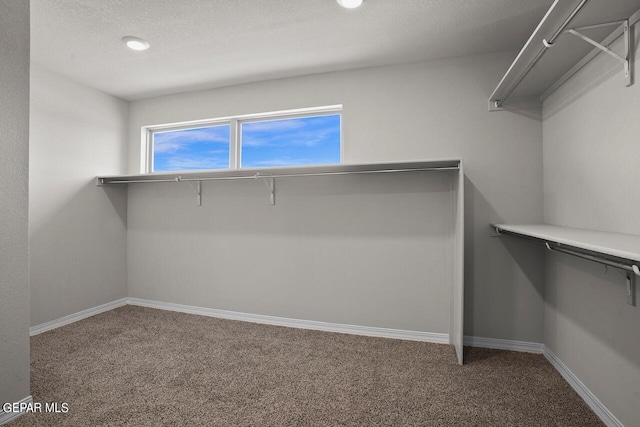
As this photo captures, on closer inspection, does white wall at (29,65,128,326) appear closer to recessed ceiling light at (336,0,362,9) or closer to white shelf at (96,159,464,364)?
white shelf at (96,159,464,364)

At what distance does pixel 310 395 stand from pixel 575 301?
1.65 metres

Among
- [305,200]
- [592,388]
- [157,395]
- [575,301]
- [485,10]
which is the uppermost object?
[485,10]

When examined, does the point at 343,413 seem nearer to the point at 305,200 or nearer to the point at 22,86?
the point at 305,200

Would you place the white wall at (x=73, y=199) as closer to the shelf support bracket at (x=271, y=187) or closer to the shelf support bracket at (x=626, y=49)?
the shelf support bracket at (x=271, y=187)

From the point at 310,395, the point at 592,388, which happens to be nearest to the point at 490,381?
the point at 592,388

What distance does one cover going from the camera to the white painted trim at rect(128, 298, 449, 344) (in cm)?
250

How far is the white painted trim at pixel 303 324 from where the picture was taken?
8.21 ft

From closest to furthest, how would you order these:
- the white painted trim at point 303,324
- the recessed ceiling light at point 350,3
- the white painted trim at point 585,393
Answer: the white painted trim at point 585,393, the recessed ceiling light at point 350,3, the white painted trim at point 303,324

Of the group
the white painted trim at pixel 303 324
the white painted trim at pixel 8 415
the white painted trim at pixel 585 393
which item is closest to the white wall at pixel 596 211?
the white painted trim at pixel 585 393

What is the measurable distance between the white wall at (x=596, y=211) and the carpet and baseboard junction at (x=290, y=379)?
173mm

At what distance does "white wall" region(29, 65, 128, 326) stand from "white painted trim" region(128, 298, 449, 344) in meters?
0.57

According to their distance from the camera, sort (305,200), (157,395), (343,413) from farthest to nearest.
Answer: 1. (305,200)
2. (157,395)
3. (343,413)

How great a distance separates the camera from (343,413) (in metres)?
1.60

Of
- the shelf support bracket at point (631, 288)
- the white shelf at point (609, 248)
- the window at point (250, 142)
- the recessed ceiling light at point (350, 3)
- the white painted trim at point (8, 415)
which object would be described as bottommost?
the white painted trim at point (8, 415)
